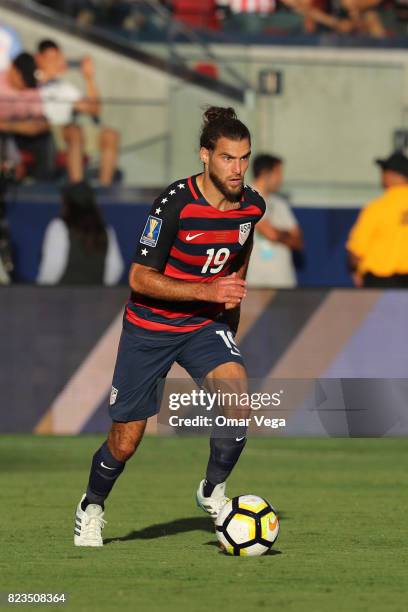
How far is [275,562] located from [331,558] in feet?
0.95

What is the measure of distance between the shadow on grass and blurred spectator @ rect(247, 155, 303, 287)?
5.35 meters

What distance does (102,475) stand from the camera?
24.4 feet

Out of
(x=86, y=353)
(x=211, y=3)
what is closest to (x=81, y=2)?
(x=211, y=3)

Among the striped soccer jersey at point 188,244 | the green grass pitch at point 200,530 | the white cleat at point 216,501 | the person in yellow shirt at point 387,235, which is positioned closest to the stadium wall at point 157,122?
the person in yellow shirt at point 387,235

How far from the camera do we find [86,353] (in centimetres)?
1253

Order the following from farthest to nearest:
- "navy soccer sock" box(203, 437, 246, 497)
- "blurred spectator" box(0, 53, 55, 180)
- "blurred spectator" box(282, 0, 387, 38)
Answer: "blurred spectator" box(282, 0, 387, 38), "blurred spectator" box(0, 53, 55, 180), "navy soccer sock" box(203, 437, 246, 497)

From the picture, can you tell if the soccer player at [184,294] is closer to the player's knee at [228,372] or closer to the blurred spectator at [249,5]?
the player's knee at [228,372]

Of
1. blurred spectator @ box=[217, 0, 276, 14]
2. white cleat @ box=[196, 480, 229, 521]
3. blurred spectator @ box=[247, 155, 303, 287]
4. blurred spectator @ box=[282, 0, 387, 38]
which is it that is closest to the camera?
white cleat @ box=[196, 480, 229, 521]

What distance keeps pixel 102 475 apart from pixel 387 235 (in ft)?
19.2

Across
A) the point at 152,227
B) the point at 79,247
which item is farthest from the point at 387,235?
the point at 152,227

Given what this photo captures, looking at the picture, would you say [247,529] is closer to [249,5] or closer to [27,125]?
[27,125]

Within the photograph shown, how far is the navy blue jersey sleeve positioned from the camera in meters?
7.18

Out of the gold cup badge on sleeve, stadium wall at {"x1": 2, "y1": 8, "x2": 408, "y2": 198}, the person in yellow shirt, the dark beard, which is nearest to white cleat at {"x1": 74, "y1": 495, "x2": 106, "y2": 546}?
the gold cup badge on sleeve
